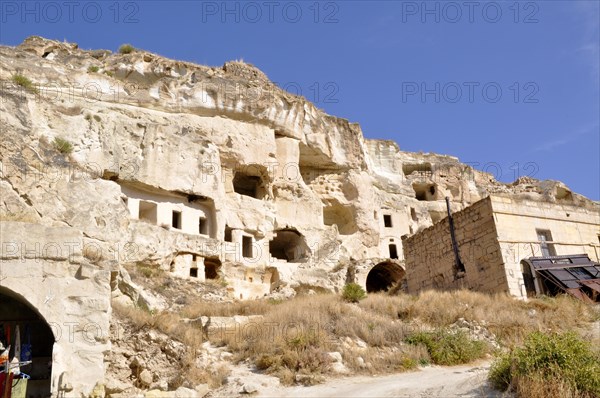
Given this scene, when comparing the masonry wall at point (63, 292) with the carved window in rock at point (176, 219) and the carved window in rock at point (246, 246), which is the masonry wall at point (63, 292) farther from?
the carved window in rock at point (246, 246)

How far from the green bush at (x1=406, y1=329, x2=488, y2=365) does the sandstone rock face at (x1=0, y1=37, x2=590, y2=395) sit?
6989 mm

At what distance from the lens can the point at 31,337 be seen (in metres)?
9.14

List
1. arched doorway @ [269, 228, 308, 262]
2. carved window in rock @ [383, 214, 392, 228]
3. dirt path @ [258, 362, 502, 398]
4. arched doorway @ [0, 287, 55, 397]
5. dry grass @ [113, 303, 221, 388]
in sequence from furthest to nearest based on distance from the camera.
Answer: carved window in rock @ [383, 214, 392, 228] < arched doorway @ [269, 228, 308, 262] < dry grass @ [113, 303, 221, 388] < arched doorway @ [0, 287, 55, 397] < dirt path @ [258, 362, 502, 398]

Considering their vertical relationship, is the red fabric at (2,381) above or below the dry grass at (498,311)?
below

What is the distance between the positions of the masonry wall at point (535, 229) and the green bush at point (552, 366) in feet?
24.6

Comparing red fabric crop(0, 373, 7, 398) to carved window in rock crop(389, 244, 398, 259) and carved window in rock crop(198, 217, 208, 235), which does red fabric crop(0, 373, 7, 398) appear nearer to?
carved window in rock crop(198, 217, 208, 235)

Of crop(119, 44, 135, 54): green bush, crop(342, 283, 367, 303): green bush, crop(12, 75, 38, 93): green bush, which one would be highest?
crop(119, 44, 135, 54): green bush

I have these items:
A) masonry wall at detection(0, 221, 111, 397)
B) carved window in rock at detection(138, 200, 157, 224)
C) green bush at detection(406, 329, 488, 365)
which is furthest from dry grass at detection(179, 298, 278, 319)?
carved window in rock at detection(138, 200, 157, 224)

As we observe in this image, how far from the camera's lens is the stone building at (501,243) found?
16.2 meters

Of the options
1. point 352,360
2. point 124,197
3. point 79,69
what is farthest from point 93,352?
point 79,69

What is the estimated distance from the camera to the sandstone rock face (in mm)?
20359

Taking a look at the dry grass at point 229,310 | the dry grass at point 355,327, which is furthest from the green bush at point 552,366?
the dry grass at point 229,310

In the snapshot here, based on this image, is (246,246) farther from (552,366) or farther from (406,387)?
(552,366)

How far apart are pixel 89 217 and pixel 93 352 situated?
42.9 feet
